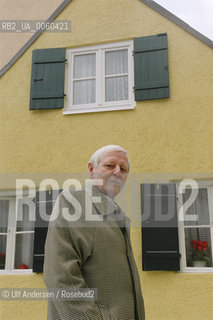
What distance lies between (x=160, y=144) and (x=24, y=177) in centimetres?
214

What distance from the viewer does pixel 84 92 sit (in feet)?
19.5

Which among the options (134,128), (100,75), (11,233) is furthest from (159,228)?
(100,75)

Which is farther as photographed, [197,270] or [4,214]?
[4,214]

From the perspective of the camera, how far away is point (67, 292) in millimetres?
1688

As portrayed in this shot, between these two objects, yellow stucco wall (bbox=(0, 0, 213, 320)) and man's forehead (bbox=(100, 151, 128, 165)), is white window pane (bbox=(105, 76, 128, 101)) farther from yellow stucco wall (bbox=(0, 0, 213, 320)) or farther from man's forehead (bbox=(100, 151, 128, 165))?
man's forehead (bbox=(100, 151, 128, 165))

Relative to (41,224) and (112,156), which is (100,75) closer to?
(41,224)

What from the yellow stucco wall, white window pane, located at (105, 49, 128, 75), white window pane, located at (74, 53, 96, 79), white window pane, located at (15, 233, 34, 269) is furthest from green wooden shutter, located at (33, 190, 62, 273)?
white window pane, located at (105, 49, 128, 75)

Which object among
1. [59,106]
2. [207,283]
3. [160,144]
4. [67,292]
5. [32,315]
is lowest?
[32,315]

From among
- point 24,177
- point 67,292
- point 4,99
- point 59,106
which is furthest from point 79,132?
point 67,292

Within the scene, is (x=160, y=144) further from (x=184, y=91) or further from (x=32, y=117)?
(x=32, y=117)

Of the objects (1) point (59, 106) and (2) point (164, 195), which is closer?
(2) point (164, 195)

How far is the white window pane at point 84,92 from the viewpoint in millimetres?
5895

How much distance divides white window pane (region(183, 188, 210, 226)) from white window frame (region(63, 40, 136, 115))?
64.7 inches

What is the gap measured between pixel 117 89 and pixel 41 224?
245 centimetres
